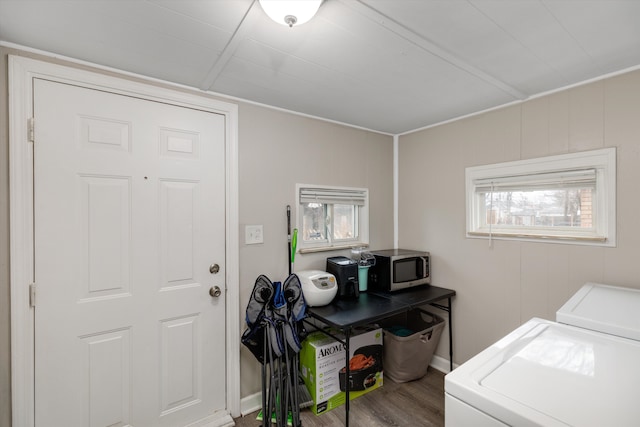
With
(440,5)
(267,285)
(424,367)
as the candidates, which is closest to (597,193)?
(440,5)

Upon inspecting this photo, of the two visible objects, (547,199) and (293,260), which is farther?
(293,260)

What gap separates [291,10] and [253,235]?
1.40 metres

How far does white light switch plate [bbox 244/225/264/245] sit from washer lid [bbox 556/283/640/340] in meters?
1.72

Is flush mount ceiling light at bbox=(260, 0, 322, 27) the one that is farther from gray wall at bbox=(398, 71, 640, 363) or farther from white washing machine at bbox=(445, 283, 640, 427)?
gray wall at bbox=(398, 71, 640, 363)

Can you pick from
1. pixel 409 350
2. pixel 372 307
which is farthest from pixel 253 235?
pixel 409 350

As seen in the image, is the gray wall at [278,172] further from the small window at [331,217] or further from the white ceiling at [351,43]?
the white ceiling at [351,43]

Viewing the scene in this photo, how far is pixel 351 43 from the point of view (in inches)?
54.4

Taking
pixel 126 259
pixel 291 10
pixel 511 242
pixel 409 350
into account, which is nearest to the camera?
pixel 291 10

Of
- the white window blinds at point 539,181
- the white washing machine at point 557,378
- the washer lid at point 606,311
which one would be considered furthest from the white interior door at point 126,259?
the white window blinds at point 539,181

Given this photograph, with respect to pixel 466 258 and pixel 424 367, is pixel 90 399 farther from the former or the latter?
pixel 466 258

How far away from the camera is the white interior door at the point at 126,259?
1471 mm

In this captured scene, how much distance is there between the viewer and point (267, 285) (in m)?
1.89

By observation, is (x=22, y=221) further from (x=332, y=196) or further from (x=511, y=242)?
(x=511, y=242)

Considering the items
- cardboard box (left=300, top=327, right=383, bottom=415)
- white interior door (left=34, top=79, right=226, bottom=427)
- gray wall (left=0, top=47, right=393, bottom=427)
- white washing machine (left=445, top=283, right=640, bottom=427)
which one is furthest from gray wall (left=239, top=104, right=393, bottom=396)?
white washing machine (left=445, top=283, right=640, bottom=427)
